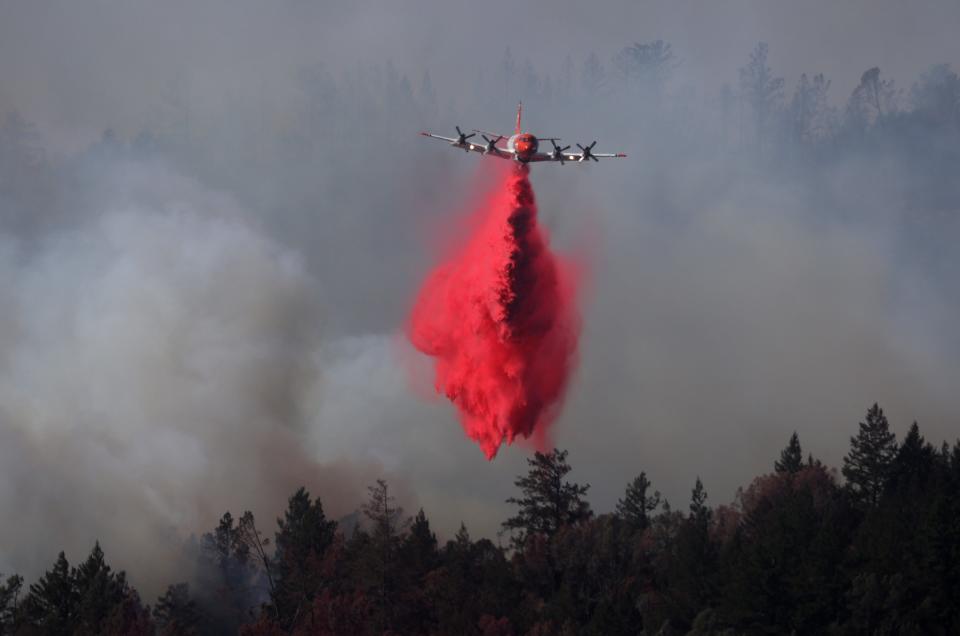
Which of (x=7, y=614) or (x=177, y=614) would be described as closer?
(x=7, y=614)

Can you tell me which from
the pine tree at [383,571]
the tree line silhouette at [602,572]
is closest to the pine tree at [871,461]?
the tree line silhouette at [602,572]

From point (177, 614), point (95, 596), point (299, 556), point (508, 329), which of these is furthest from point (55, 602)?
point (508, 329)

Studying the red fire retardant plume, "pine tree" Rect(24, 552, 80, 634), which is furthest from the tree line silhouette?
the red fire retardant plume

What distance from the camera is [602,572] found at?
10125 centimetres

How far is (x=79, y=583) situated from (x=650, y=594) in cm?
3667

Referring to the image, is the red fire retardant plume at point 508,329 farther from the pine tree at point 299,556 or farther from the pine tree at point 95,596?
the pine tree at point 95,596

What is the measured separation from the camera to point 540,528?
112562 millimetres

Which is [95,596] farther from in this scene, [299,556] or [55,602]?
[299,556]

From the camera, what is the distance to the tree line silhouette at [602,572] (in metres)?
85.1

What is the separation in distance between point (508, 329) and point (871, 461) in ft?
122

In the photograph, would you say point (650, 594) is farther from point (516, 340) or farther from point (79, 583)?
point (79, 583)

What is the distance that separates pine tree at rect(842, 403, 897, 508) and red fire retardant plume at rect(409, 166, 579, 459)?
102 ft

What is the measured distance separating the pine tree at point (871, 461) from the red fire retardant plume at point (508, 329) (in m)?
31.1

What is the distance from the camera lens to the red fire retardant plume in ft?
306
